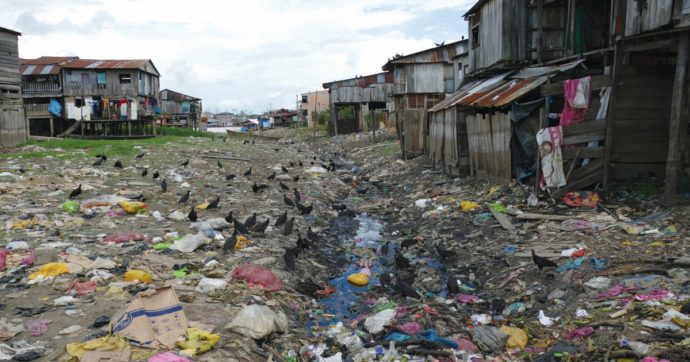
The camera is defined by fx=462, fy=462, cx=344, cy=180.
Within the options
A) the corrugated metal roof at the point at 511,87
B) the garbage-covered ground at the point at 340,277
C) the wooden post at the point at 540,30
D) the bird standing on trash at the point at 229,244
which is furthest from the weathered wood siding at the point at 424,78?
the bird standing on trash at the point at 229,244

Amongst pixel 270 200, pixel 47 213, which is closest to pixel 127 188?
pixel 47 213

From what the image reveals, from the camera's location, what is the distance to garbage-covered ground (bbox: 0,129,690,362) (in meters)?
4.36

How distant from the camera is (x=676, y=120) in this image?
725cm

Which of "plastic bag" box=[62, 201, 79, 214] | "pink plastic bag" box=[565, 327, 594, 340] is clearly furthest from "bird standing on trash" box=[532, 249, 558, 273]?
"plastic bag" box=[62, 201, 79, 214]

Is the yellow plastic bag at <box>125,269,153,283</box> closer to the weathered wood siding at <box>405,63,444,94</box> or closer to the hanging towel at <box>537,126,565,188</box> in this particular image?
the hanging towel at <box>537,126,565,188</box>

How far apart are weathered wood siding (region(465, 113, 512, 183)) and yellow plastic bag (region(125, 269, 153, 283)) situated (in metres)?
7.82

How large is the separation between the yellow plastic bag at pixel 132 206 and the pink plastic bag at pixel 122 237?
1613mm

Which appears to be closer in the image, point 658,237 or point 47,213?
point 658,237

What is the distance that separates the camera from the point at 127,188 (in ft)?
37.5

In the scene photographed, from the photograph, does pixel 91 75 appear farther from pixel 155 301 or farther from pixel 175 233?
pixel 155 301

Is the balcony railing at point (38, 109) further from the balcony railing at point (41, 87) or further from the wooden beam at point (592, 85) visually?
the wooden beam at point (592, 85)

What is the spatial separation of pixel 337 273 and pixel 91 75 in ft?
102

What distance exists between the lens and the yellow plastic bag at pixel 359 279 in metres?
7.09

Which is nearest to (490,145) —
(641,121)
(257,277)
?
(641,121)
